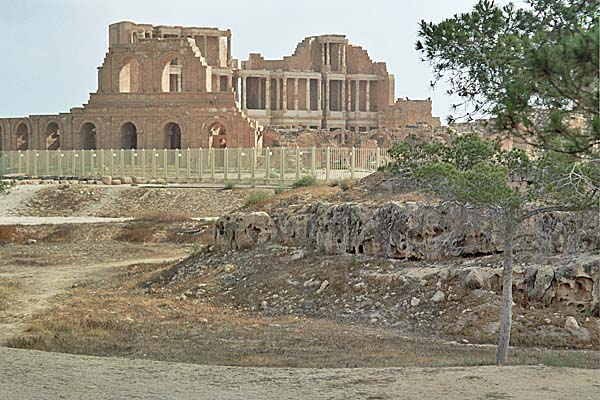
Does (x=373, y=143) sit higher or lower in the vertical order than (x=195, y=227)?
higher

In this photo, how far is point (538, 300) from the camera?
14.2 metres

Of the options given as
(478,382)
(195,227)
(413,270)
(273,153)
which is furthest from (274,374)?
(273,153)

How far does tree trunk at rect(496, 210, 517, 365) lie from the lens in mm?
11047

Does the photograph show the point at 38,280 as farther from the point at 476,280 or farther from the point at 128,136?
the point at 128,136

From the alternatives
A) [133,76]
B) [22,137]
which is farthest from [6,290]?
[22,137]

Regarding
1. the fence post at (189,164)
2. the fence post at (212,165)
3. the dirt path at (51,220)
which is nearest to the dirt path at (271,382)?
the dirt path at (51,220)

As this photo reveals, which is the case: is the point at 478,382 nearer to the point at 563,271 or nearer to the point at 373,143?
the point at 563,271

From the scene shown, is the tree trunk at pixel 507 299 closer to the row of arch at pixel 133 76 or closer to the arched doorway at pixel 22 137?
the row of arch at pixel 133 76

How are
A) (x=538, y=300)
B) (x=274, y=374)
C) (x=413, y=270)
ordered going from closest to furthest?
(x=274, y=374) → (x=538, y=300) → (x=413, y=270)

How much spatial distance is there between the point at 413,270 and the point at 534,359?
5071 mm

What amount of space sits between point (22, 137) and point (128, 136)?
9.37 metres

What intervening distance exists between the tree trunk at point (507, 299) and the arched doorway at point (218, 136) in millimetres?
43192

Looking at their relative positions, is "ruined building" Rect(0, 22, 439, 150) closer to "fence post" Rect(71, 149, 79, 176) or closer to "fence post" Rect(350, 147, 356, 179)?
"fence post" Rect(71, 149, 79, 176)

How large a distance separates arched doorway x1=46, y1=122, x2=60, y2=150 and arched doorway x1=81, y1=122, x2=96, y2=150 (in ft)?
8.29
